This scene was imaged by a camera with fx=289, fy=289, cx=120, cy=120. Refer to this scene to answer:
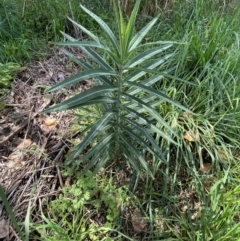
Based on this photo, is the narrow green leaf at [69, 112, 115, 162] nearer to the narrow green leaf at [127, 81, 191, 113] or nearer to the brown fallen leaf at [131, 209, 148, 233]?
the narrow green leaf at [127, 81, 191, 113]

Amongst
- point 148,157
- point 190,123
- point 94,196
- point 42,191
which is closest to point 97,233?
point 94,196

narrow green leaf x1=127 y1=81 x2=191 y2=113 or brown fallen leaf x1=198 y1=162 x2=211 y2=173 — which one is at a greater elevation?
narrow green leaf x1=127 y1=81 x2=191 y2=113

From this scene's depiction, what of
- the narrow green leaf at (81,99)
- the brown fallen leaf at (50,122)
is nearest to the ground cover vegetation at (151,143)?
the narrow green leaf at (81,99)

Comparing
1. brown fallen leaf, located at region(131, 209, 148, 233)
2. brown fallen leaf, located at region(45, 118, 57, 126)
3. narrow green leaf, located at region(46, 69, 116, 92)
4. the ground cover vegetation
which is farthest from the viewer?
brown fallen leaf, located at region(45, 118, 57, 126)

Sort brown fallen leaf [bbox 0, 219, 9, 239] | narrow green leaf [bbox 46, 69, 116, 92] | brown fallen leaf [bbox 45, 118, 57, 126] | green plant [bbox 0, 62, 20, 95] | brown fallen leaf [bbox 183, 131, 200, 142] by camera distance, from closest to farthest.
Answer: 1. narrow green leaf [bbox 46, 69, 116, 92]
2. brown fallen leaf [bbox 0, 219, 9, 239]
3. brown fallen leaf [bbox 183, 131, 200, 142]
4. brown fallen leaf [bbox 45, 118, 57, 126]
5. green plant [bbox 0, 62, 20, 95]

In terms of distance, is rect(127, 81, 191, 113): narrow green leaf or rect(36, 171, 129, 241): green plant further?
rect(36, 171, 129, 241): green plant

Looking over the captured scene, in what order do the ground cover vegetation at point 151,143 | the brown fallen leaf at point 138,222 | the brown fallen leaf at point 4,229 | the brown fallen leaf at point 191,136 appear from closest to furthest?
1. the ground cover vegetation at point 151,143
2. the brown fallen leaf at point 4,229
3. the brown fallen leaf at point 138,222
4. the brown fallen leaf at point 191,136

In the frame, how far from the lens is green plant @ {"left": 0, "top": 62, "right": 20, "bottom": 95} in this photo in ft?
7.10

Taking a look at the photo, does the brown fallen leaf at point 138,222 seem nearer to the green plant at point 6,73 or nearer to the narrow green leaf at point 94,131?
the narrow green leaf at point 94,131

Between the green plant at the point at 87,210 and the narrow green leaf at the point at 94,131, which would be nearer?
the narrow green leaf at the point at 94,131

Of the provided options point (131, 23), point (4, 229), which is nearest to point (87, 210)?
point (4, 229)

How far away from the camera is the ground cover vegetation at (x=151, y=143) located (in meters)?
1.34

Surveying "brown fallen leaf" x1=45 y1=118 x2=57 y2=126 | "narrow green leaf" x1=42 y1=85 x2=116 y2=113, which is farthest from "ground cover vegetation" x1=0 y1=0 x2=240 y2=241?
"brown fallen leaf" x1=45 y1=118 x2=57 y2=126

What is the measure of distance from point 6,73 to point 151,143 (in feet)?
4.54
